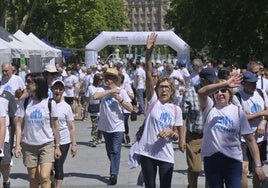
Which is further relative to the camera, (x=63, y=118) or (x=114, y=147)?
(x=114, y=147)

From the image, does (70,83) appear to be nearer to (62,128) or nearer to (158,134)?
(62,128)

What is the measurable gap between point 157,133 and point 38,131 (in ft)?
5.57

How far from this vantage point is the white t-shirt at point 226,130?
281 inches

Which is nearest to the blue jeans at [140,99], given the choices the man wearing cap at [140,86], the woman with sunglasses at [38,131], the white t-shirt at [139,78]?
the man wearing cap at [140,86]

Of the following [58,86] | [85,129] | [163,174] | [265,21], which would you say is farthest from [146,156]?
[265,21]

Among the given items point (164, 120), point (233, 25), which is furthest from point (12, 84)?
point (233, 25)

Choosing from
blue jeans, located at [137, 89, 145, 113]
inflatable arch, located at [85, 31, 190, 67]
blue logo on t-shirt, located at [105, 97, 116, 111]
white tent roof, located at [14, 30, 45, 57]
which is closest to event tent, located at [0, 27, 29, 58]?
white tent roof, located at [14, 30, 45, 57]

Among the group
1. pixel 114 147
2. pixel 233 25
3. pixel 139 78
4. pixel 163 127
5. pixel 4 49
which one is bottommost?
pixel 114 147

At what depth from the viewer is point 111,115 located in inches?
442

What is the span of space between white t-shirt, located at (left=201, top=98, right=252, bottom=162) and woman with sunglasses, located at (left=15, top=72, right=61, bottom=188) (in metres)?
2.34

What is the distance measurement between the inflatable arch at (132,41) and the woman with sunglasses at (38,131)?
29907 millimetres

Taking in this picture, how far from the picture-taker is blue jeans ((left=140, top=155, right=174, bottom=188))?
7.81 meters

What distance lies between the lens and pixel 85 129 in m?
20.6

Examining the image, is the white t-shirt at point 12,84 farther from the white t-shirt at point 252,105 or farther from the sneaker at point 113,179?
the white t-shirt at point 252,105
